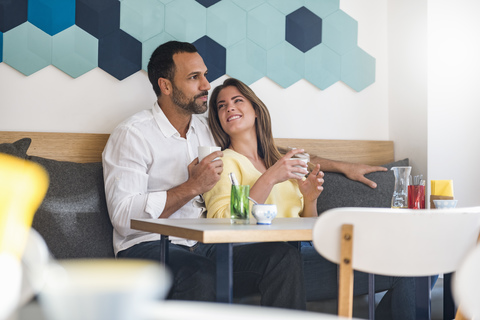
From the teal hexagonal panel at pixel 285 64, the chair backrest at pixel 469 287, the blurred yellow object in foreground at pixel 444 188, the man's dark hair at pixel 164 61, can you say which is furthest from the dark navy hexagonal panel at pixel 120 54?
the chair backrest at pixel 469 287

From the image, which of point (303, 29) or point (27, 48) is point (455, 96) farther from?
point (27, 48)

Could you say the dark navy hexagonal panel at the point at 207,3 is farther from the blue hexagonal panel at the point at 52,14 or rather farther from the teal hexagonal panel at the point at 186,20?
the blue hexagonal panel at the point at 52,14

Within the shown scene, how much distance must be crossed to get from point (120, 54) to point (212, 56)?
1.49ft

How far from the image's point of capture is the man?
1.87 m

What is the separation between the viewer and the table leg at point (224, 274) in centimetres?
138

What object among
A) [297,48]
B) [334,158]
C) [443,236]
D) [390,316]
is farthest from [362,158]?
[443,236]

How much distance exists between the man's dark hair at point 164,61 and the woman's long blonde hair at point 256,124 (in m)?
0.23

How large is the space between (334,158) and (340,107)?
308 millimetres

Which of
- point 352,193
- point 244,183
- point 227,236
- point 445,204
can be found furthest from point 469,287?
point 352,193

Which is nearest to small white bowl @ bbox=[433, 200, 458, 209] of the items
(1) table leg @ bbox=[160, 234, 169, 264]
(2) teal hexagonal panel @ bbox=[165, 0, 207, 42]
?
(1) table leg @ bbox=[160, 234, 169, 264]

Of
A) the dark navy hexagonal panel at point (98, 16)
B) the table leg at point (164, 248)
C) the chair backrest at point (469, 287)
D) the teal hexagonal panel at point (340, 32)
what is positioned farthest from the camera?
the teal hexagonal panel at point (340, 32)

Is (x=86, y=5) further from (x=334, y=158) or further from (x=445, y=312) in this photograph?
(x=445, y=312)

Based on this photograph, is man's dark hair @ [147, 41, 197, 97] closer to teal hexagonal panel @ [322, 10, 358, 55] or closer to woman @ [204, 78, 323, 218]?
woman @ [204, 78, 323, 218]

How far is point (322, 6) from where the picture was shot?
3088 millimetres
